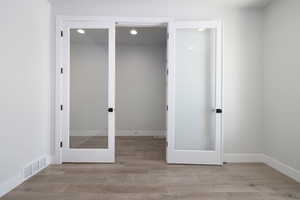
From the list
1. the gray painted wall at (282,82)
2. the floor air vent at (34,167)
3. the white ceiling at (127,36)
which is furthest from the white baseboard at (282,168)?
the floor air vent at (34,167)

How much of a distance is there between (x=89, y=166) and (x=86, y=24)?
254 centimetres

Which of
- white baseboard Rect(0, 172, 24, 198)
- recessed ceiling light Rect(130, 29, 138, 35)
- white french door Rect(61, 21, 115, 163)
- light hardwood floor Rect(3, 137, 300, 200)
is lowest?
light hardwood floor Rect(3, 137, 300, 200)

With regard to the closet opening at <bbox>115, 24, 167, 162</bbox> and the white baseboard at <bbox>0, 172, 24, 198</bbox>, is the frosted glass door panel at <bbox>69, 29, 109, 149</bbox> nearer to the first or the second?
the white baseboard at <bbox>0, 172, 24, 198</bbox>

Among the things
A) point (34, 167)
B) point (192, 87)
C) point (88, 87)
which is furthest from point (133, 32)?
point (34, 167)

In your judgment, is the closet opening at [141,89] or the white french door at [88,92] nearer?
the white french door at [88,92]

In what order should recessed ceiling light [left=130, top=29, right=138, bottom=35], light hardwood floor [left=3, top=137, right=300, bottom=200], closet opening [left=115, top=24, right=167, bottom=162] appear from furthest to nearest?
closet opening [left=115, top=24, right=167, bottom=162] < recessed ceiling light [left=130, top=29, right=138, bottom=35] < light hardwood floor [left=3, top=137, right=300, bottom=200]

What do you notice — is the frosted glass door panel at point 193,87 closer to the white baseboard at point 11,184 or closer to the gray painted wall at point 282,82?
the gray painted wall at point 282,82

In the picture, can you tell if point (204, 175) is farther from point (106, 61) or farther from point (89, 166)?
point (106, 61)

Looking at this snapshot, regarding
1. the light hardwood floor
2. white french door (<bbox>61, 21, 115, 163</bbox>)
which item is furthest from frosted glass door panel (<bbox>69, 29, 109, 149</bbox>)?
the light hardwood floor

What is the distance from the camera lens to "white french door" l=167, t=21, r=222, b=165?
11.4 ft

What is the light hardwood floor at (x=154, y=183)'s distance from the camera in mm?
2301

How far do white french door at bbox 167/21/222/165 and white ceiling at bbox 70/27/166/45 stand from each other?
3.96ft

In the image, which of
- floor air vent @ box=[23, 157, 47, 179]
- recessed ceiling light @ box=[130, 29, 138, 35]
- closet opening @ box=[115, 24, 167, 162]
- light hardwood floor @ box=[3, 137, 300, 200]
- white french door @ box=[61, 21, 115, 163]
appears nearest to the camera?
light hardwood floor @ box=[3, 137, 300, 200]

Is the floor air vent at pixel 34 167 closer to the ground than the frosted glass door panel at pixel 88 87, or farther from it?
closer to the ground
